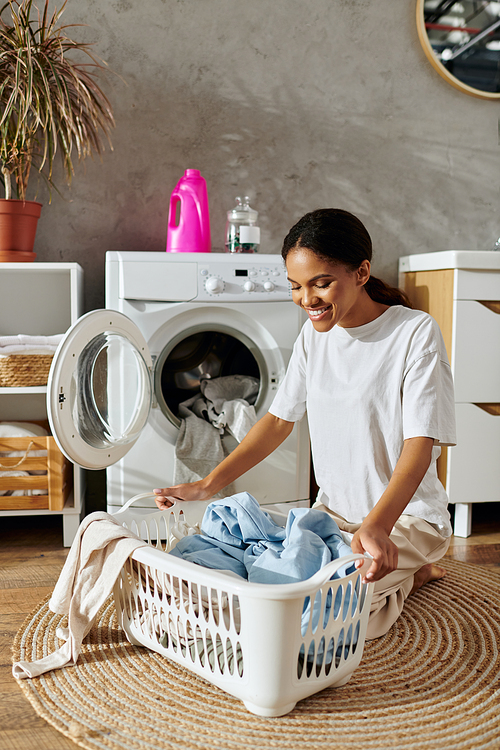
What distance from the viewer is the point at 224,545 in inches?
51.2

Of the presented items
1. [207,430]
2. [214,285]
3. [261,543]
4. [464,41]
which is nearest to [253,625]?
[261,543]

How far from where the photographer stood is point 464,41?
7.97 ft

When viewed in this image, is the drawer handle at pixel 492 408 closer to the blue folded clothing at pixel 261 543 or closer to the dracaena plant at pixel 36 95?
the blue folded clothing at pixel 261 543

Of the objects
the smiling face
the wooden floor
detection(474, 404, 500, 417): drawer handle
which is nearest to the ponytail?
the smiling face

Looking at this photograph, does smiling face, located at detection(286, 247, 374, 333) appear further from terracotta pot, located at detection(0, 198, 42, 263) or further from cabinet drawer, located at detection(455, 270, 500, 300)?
terracotta pot, located at detection(0, 198, 42, 263)

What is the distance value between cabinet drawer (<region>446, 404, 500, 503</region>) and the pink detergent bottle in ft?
3.33

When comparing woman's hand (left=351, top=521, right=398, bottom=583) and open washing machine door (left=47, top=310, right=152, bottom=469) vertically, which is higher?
open washing machine door (left=47, top=310, right=152, bottom=469)

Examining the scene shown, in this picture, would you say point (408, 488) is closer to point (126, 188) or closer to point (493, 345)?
point (493, 345)

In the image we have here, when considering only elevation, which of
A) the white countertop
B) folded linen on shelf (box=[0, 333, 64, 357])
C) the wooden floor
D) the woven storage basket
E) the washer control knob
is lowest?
the wooden floor

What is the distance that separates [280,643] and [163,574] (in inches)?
9.5

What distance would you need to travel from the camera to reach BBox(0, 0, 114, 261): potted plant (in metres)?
1.77

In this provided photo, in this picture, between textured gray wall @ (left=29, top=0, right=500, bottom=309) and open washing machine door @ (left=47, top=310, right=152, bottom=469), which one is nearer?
open washing machine door @ (left=47, top=310, right=152, bottom=469)

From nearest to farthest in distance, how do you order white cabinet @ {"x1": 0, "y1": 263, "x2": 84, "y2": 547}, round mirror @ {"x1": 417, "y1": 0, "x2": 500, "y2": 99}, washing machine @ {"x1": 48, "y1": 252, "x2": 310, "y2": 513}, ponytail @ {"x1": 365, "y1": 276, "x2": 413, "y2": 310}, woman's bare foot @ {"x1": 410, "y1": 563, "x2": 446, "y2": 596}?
ponytail @ {"x1": 365, "y1": 276, "x2": 413, "y2": 310}, woman's bare foot @ {"x1": 410, "y1": 563, "x2": 446, "y2": 596}, washing machine @ {"x1": 48, "y1": 252, "x2": 310, "y2": 513}, white cabinet @ {"x1": 0, "y1": 263, "x2": 84, "y2": 547}, round mirror @ {"x1": 417, "y1": 0, "x2": 500, "y2": 99}

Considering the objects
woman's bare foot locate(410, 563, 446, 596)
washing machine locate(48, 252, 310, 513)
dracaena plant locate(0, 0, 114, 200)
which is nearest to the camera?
woman's bare foot locate(410, 563, 446, 596)
